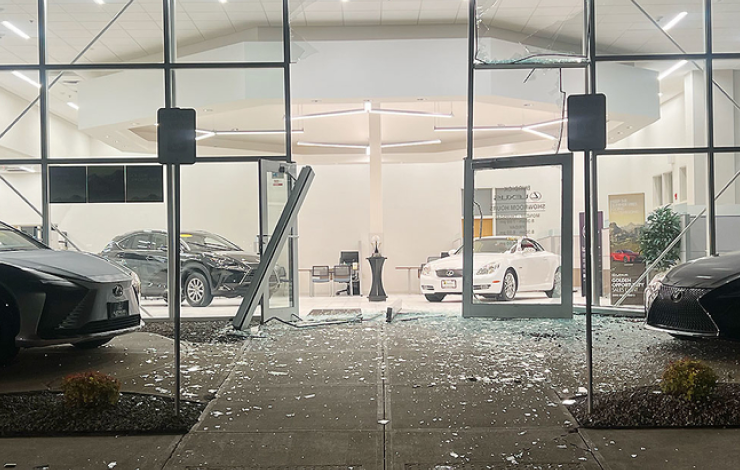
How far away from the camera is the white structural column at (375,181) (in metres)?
13.5

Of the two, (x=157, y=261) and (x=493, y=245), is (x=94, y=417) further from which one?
(x=493, y=245)

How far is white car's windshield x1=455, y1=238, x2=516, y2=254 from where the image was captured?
27.7 feet

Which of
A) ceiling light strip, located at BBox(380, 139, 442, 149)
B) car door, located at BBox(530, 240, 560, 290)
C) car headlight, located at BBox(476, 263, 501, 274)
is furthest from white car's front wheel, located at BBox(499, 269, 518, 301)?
ceiling light strip, located at BBox(380, 139, 442, 149)

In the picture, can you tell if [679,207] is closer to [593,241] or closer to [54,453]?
[593,241]

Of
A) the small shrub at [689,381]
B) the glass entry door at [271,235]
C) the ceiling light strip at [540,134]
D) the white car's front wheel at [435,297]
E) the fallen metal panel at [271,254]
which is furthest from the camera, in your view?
the white car's front wheel at [435,297]

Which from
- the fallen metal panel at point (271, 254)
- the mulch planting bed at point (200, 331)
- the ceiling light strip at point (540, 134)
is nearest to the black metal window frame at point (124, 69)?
the fallen metal panel at point (271, 254)

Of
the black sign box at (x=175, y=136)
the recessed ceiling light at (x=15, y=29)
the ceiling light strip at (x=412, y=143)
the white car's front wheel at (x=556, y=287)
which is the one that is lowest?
the white car's front wheel at (x=556, y=287)

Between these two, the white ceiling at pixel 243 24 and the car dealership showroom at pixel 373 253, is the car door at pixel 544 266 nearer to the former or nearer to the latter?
the car dealership showroom at pixel 373 253

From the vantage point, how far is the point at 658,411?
361 centimetres

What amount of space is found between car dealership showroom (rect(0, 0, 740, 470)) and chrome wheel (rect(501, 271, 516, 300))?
0.04 metres

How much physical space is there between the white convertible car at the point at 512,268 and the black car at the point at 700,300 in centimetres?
261

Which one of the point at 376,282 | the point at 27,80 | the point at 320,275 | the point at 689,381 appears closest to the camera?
the point at 689,381

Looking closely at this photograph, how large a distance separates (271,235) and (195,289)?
1346mm

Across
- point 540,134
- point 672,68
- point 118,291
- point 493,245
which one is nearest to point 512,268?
point 493,245
